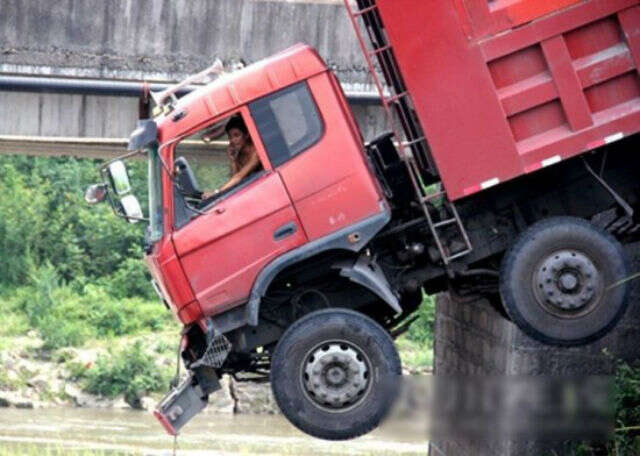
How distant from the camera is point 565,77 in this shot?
41.8 ft

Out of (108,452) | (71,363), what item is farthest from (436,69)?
(71,363)

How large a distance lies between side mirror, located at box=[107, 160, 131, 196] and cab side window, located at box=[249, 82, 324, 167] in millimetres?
1095

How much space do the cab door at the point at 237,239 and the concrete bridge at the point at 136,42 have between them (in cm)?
582

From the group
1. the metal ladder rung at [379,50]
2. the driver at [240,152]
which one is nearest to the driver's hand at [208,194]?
the driver at [240,152]

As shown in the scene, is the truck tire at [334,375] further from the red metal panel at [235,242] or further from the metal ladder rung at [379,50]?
the metal ladder rung at [379,50]

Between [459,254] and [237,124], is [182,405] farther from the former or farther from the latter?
[459,254]

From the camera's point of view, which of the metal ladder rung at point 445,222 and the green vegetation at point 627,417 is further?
the green vegetation at point 627,417

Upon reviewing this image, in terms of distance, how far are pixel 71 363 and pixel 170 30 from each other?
18886 millimetres

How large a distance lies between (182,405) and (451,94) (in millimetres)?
3390

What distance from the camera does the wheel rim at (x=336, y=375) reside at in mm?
13102

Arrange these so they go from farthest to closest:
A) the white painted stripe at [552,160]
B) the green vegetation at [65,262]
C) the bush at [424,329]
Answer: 1. the green vegetation at [65,262]
2. the bush at [424,329]
3. the white painted stripe at [552,160]

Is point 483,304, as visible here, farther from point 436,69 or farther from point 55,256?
point 55,256

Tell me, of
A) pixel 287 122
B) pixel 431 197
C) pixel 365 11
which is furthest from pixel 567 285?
pixel 365 11

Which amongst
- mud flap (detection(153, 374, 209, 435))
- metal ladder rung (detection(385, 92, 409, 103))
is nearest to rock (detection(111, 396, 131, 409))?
mud flap (detection(153, 374, 209, 435))
